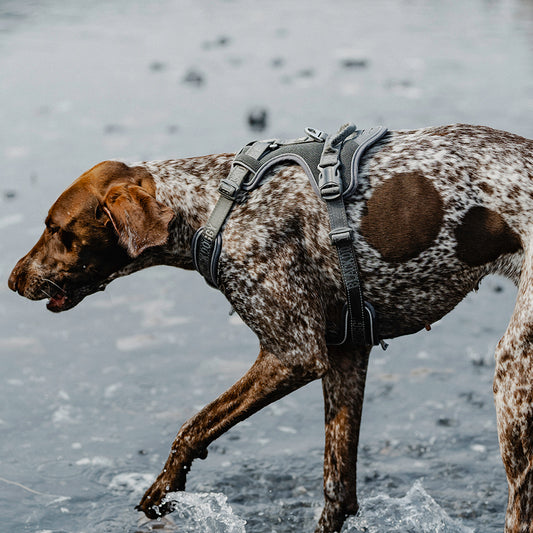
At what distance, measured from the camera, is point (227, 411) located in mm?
4715

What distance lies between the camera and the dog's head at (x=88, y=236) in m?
4.60

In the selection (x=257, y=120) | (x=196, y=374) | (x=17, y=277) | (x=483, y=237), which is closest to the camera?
(x=483, y=237)

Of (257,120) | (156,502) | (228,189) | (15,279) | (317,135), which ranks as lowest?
(257,120)

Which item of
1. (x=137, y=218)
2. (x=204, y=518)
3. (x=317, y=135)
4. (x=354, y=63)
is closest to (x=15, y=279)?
(x=137, y=218)

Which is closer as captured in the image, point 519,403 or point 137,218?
point 519,403

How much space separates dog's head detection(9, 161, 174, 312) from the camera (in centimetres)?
460

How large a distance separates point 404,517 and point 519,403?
161cm

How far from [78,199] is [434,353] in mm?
3430

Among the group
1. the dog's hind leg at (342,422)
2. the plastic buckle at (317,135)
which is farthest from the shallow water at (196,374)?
the plastic buckle at (317,135)

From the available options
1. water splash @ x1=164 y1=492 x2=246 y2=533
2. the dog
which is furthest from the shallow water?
the dog

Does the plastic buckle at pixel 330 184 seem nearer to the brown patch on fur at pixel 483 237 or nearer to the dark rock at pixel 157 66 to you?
the brown patch on fur at pixel 483 237

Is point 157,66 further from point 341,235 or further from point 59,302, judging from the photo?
point 341,235

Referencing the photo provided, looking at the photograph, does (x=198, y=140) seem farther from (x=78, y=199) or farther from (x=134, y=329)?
(x=78, y=199)

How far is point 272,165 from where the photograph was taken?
4.73 metres
